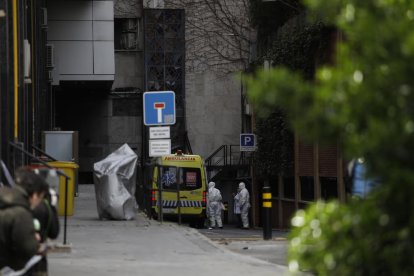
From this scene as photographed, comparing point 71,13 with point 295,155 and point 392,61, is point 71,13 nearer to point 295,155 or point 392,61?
point 295,155

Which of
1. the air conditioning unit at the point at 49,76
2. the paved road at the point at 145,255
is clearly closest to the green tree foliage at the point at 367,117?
the paved road at the point at 145,255

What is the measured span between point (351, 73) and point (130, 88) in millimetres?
42901

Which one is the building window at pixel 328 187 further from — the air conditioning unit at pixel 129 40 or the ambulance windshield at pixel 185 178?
the air conditioning unit at pixel 129 40

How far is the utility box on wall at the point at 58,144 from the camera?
2686 cm

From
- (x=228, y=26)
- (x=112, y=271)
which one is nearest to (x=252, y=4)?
(x=228, y=26)

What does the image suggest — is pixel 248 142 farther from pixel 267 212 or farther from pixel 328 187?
pixel 267 212

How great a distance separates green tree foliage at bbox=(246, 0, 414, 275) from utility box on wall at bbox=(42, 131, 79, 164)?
2307 centimetres

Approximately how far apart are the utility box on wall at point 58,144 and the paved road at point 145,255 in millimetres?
7114

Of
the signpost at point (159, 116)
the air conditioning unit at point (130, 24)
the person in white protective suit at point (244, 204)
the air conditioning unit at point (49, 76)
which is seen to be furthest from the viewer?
the air conditioning unit at point (130, 24)

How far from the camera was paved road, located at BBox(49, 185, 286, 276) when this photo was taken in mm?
11977

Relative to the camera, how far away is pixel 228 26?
4053cm

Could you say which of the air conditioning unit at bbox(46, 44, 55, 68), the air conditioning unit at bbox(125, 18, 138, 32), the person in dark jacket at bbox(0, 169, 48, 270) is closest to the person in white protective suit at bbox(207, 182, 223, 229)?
the air conditioning unit at bbox(46, 44, 55, 68)

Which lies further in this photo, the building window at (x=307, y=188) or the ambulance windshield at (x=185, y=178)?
the building window at (x=307, y=188)

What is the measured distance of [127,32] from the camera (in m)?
46.7
